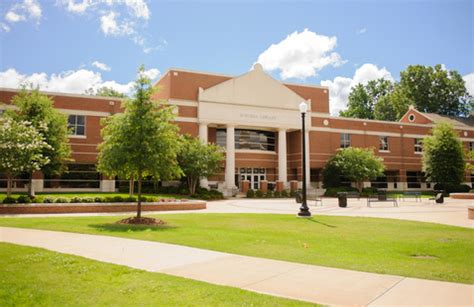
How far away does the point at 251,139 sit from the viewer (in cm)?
4541

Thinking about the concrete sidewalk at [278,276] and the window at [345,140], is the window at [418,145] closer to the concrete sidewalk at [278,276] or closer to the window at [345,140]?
the window at [345,140]

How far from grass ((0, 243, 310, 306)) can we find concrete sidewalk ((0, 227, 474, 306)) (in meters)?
0.45

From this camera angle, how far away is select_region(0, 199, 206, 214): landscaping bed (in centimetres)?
1859

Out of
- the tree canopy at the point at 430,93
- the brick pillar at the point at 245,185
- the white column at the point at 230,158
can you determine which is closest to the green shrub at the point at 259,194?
the white column at the point at 230,158

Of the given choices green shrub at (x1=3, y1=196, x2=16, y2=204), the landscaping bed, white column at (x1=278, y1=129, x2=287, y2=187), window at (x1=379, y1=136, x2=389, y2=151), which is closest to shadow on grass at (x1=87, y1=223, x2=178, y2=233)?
the landscaping bed

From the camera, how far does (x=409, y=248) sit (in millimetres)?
9438

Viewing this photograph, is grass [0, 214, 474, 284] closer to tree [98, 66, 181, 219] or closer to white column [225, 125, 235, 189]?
tree [98, 66, 181, 219]

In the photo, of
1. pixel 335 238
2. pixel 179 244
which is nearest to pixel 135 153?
pixel 179 244

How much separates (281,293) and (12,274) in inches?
184

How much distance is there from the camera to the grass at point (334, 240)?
7500mm

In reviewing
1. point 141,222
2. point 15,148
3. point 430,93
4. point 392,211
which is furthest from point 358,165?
point 430,93

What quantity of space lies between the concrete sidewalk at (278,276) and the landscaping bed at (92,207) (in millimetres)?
9948

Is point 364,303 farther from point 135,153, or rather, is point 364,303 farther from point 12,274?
point 135,153

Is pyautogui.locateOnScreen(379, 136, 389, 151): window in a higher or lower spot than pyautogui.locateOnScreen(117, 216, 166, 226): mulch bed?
higher
